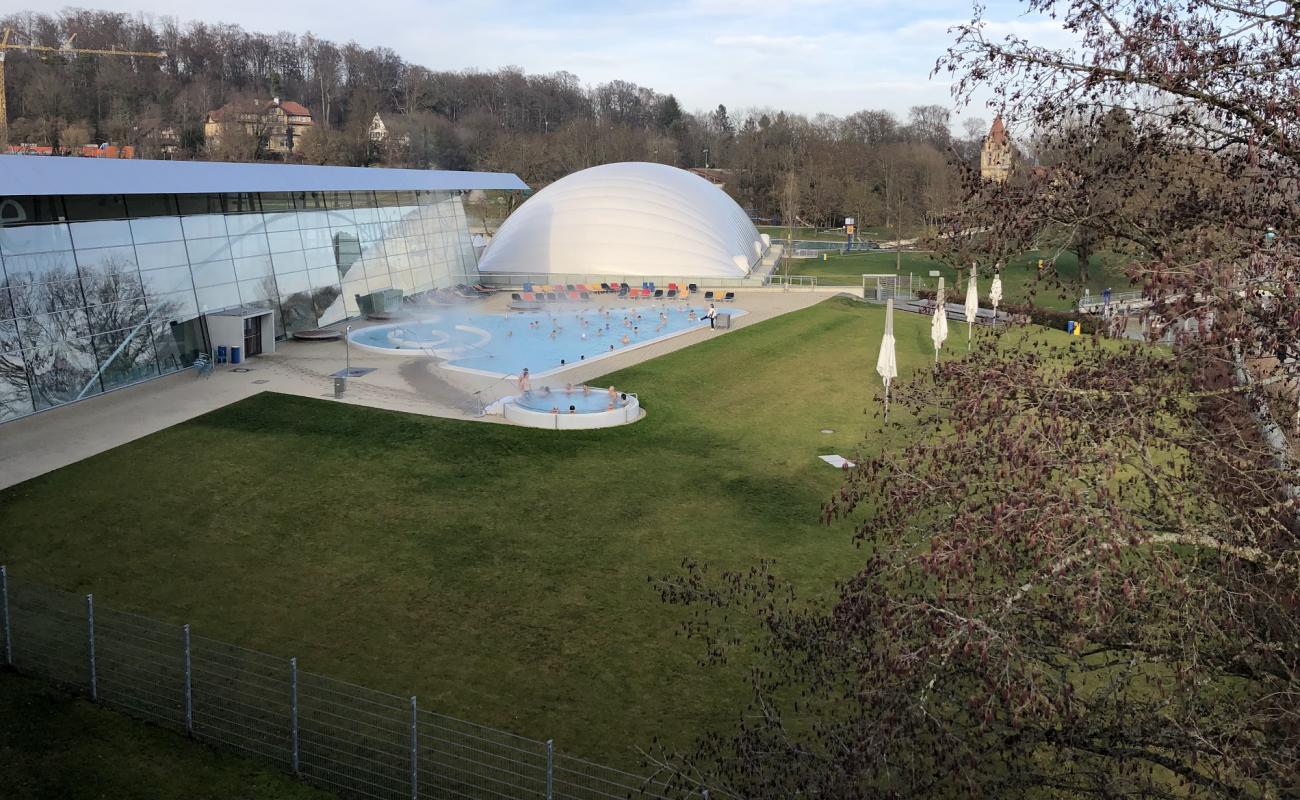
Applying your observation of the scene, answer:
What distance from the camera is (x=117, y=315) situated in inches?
979

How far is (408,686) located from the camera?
11.6 m

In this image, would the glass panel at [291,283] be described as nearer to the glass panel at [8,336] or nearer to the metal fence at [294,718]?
the glass panel at [8,336]

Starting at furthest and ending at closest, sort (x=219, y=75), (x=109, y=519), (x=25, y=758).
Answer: (x=219, y=75), (x=109, y=519), (x=25, y=758)

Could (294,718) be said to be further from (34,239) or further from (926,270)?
(926,270)

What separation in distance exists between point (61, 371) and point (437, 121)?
9105 cm

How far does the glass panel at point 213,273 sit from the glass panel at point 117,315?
2.55 m

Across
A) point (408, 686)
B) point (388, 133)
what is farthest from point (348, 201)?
point (388, 133)

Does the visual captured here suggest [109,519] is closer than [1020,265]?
Yes

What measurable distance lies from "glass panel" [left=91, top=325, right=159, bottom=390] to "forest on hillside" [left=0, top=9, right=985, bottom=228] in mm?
33505

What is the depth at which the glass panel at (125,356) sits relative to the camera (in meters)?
24.4

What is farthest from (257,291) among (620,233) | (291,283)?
(620,233)

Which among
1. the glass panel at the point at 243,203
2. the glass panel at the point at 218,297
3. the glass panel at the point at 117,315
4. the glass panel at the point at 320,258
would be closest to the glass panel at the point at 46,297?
the glass panel at the point at 117,315

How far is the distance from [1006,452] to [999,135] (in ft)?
8.56

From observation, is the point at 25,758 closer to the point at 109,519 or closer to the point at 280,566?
the point at 280,566
